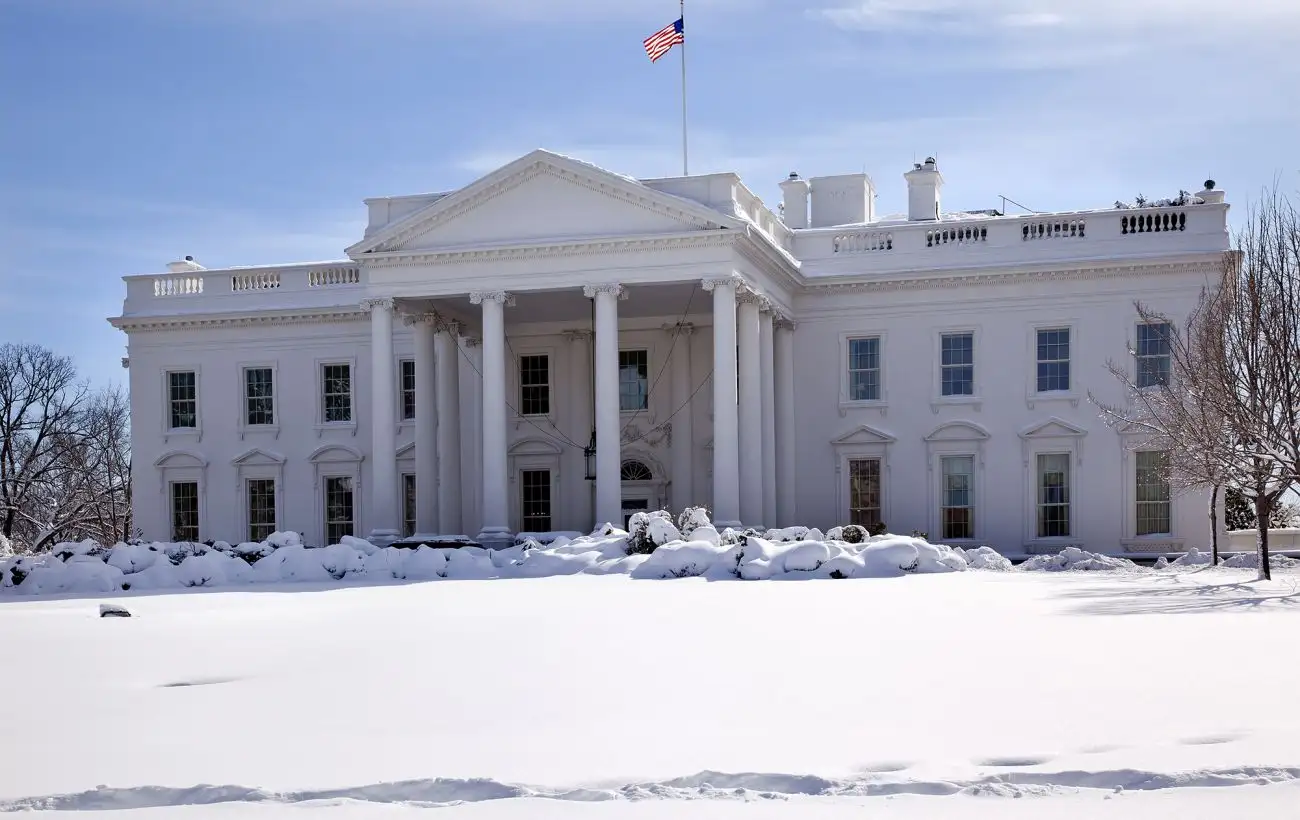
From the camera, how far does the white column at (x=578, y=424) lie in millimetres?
38719

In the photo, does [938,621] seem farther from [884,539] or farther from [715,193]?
[715,193]

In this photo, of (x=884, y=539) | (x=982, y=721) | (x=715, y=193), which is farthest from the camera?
(x=715, y=193)

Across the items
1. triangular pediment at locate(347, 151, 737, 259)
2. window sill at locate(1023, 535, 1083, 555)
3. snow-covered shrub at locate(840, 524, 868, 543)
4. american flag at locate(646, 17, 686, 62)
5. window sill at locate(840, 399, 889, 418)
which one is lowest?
window sill at locate(1023, 535, 1083, 555)

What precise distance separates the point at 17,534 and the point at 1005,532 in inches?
1658

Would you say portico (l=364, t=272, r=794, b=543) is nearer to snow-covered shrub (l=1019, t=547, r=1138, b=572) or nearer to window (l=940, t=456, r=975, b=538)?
window (l=940, t=456, r=975, b=538)

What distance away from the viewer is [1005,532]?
3644 centimetres

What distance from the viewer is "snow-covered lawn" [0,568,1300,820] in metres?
6.98

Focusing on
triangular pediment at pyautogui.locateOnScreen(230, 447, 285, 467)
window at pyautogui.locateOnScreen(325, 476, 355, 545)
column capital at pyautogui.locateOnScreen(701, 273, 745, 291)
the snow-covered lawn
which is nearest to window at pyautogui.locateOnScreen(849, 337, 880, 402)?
column capital at pyautogui.locateOnScreen(701, 273, 745, 291)

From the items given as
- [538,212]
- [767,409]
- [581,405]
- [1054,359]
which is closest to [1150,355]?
[1054,359]

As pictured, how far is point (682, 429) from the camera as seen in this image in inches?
1499

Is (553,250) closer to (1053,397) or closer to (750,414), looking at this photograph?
(750,414)

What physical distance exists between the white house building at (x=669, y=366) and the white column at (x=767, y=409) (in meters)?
0.11

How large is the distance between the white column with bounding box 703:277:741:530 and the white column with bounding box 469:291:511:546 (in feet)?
17.2

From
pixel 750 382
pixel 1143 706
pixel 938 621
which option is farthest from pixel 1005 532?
pixel 1143 706
